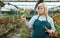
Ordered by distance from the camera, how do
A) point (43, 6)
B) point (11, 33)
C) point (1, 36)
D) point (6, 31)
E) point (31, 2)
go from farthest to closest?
1. point (31, 2)
2. point (11, 33)
3. point (6, 31)
4. point (1, 36)
5. point (43, 6)

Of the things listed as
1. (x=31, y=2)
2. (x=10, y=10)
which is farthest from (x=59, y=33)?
(x=31, y=2)

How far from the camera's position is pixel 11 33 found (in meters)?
10.3

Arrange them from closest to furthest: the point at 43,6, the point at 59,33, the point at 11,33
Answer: the point at 43,6 < the point at 59,33 < the point at 11,33

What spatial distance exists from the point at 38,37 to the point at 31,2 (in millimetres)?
22342

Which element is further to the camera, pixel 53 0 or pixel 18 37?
pixel 53 0

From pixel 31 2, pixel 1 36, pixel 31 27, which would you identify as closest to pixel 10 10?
pixel 31 2

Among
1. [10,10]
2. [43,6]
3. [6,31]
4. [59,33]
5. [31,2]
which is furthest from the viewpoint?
[31,2]

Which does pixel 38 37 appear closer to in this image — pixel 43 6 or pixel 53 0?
pixel 43 6

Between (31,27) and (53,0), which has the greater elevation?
(31,27)

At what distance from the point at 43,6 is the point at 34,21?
331 mm

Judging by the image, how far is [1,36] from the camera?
351 inches

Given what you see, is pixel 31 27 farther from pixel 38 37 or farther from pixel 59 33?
pixel 59 33

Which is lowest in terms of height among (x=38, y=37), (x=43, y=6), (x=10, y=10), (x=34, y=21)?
(x=10, y=10)

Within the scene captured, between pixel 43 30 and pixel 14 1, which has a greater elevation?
pixel 43 30
